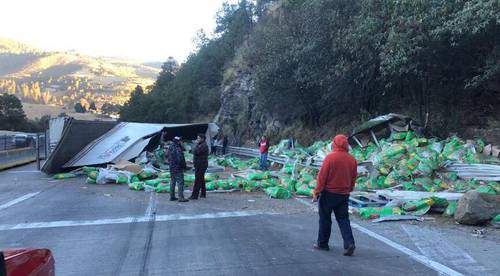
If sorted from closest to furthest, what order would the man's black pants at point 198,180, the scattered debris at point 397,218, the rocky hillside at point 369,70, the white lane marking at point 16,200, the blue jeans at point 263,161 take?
the scattered debris at point 397,218 < the white lane marking at point 16,200 < the man's black pants at point 198,180 < the rocky hillside at point 369,70 < the blue jeans at point 263,161

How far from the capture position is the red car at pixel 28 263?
272 centimetres

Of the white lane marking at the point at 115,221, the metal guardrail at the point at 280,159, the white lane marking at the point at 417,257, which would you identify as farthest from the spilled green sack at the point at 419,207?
the metal guardrail at the point at 280,159

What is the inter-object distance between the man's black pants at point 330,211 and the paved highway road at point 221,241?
0.80 feet

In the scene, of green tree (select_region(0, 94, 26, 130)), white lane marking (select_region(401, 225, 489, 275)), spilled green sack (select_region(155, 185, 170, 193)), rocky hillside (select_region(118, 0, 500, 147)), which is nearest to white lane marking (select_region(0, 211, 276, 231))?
white lane marking (select_region(401, 225, 489, 275))

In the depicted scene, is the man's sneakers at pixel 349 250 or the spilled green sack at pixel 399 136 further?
the spilled green sack at pixel 399 136

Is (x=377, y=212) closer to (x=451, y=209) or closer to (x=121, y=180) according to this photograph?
(x=451, y=209)

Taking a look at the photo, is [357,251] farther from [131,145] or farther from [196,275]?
[131,145]

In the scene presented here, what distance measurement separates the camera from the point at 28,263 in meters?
2.88

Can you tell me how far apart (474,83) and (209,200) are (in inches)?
357

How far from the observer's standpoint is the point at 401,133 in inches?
682

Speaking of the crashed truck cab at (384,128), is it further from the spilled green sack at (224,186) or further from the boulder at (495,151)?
the spilled green sack at (224,186)

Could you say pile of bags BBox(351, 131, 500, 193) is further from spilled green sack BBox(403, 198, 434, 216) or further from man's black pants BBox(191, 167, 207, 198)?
man's black pants BBox(191, 167, 207, 198)

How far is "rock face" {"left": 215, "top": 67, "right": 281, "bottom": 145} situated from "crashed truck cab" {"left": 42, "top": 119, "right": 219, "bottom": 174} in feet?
38.6

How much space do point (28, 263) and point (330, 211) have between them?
15.5ft
